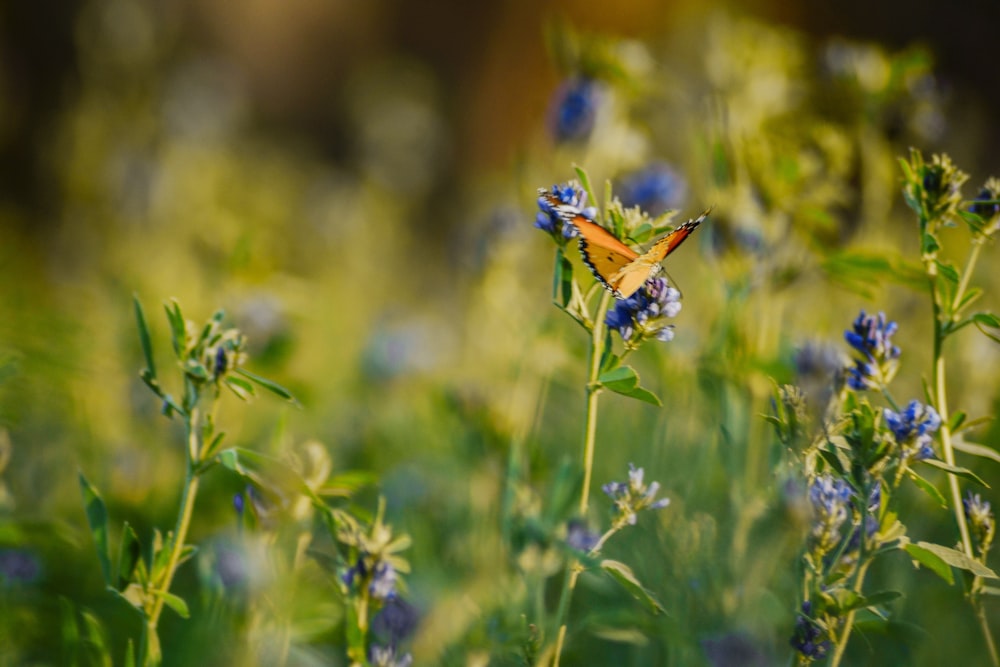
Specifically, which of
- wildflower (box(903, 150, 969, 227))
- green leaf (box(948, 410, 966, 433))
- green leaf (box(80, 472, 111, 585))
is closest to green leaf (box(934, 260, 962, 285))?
wildflower (box(903, 150, 969, 227))

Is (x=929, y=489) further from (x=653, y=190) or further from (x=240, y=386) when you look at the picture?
(x=653, y=190)

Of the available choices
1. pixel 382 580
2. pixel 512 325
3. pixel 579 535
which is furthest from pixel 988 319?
pixel 512 325

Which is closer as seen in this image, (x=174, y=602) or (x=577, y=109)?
(x=174, y=602)

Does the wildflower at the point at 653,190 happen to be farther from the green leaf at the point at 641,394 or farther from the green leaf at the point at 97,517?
the green leaf at the point at 97,517

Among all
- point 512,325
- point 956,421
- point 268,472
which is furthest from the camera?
point 512,325

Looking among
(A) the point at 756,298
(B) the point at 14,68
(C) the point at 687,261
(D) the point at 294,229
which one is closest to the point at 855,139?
(A) the point at 756,298

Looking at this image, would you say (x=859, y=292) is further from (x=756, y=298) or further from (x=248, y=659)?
(x=248, y=659)

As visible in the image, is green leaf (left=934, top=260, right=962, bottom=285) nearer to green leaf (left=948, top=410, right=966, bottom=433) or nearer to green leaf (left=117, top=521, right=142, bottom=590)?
green leaf (left=948, top=410, right=966, bottom=433)
